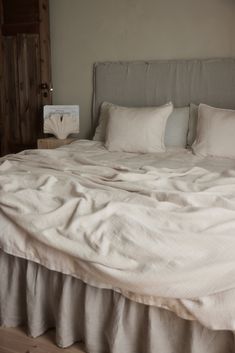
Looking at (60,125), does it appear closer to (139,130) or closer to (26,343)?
(139,130)

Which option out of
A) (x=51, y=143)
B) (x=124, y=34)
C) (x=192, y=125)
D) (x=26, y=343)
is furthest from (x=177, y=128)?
(x=26, y=343)

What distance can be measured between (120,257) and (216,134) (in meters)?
1.51

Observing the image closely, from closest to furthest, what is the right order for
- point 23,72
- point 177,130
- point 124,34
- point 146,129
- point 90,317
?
point 90,317 < point 146,129 < point 177,130 < point 124,34 < point 23,72

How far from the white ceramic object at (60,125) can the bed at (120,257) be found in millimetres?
1428

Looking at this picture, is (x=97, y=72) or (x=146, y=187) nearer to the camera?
(x=146, y=187)

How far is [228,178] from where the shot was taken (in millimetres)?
1633

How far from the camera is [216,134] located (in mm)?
2357

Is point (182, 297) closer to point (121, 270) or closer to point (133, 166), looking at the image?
point (121, 270)

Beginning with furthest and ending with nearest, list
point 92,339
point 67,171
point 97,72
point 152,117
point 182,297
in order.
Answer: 1. point 97,72
2. point 152,117
3. point 67,171
4. point 92,339
5. point 182,297

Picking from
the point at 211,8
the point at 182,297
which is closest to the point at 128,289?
the point at 182,297

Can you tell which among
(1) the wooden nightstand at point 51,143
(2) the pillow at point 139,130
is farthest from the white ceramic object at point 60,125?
(2) the pillow at point 139,130

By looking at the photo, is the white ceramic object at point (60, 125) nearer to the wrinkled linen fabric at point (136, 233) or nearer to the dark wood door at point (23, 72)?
the dark wood door at point (23, 72)

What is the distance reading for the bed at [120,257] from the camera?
106 centimetres

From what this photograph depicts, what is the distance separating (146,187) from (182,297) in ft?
1.83
